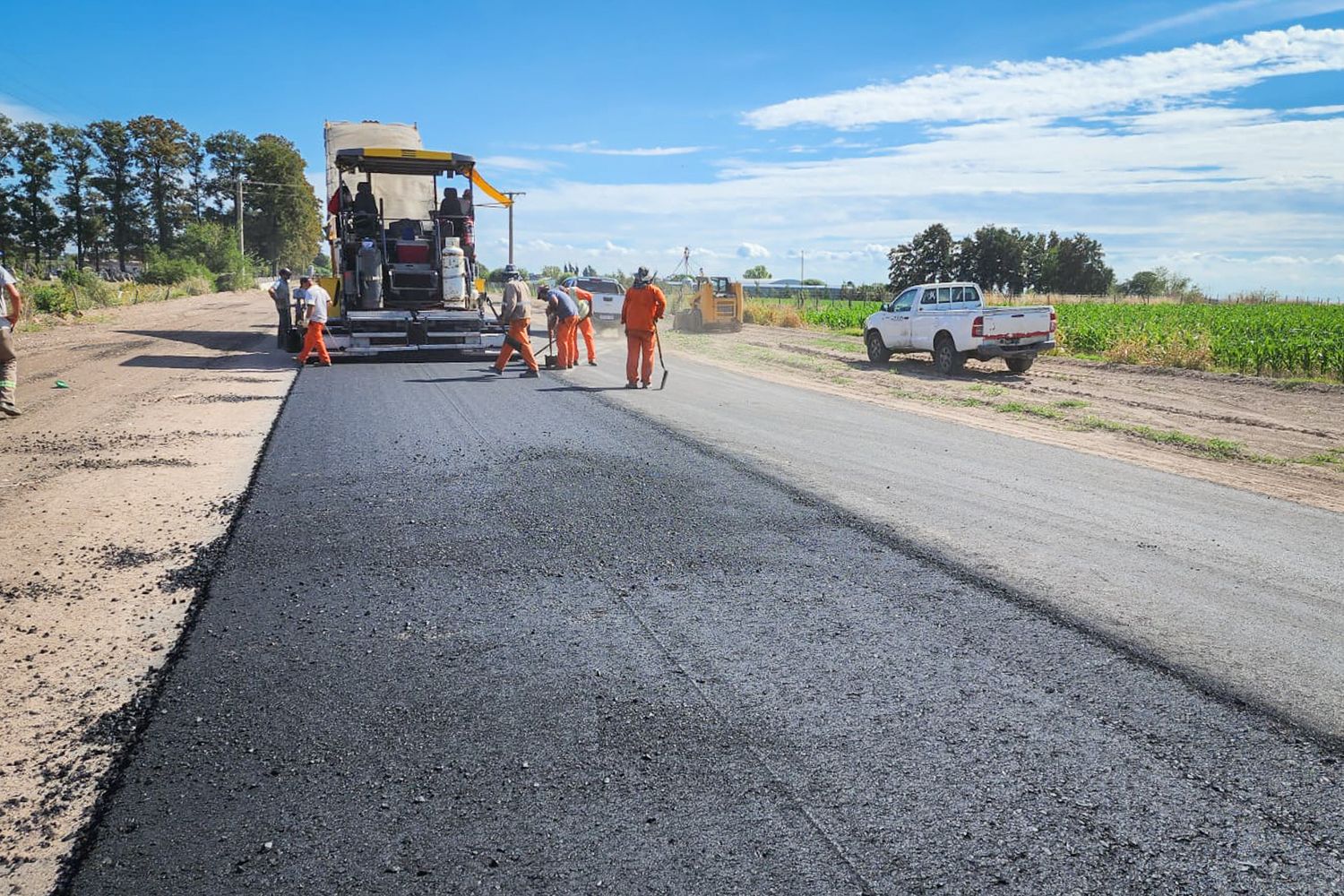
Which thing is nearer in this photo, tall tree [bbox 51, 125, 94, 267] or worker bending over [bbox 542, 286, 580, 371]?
worker bending over [bbox 542, 286, 580, 371]

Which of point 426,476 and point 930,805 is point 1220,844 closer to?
point 930,805

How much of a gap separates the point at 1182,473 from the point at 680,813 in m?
7.79

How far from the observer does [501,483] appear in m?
7.31

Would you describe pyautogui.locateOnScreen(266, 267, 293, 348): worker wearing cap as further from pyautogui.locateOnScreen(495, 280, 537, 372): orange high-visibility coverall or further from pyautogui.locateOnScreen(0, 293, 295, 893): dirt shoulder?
pyautogui.locateOnScreen(495, 280, 537, 372): orange high-visibility coverall

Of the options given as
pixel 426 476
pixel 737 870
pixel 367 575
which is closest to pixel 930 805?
pixel 737 870

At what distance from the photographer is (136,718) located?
3.53 metres

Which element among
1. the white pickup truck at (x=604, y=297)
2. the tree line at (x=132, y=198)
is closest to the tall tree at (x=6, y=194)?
the tree line at (x=132, y=198)

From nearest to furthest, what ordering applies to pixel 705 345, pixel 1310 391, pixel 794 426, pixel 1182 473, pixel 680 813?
1. pixel 680 813
2. pixel 1182 473
3. pixel 794 426
4. pixel 1310 391
5. pixel 705 345

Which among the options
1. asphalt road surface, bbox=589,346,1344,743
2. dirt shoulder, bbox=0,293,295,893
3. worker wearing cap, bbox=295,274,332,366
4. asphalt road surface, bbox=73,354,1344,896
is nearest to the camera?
asphalt road surface, bbox=73,354,1344,896

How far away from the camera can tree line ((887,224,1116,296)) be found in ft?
220

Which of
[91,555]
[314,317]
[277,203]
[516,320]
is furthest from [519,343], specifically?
[277,203]

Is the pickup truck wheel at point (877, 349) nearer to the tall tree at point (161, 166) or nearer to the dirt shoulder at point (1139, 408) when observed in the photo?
the dirt shoulder at point (1139, 408)

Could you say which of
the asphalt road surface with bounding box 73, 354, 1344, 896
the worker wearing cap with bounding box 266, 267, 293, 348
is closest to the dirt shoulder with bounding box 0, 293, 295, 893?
the asphalt road surface with bounding box 73, 354, 1344, 896

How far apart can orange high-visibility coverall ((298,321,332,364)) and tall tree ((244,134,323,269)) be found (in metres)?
68.4
